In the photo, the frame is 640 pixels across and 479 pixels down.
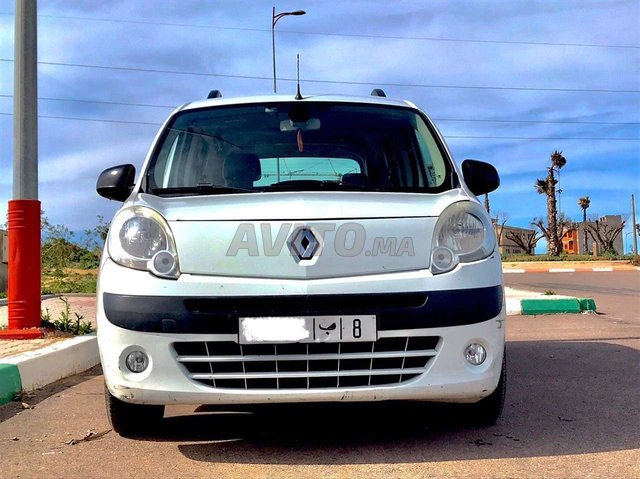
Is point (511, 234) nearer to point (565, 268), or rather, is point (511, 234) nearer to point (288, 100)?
point (565, 268)

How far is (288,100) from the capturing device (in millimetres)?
4055

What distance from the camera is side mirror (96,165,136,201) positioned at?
12.1ft

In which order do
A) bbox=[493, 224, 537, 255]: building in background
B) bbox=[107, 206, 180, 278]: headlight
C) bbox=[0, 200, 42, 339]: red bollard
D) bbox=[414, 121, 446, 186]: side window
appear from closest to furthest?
bbox=[107, 206, 180, 278]: headlight → bbox=[414, 121, 446, 186]: side window → bbox=[0, 200, 42, 339]: red bollard → bbox=[493, 224, 537, 255]: building in background

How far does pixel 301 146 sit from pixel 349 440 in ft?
5.28

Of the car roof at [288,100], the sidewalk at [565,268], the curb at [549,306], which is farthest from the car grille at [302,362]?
the sidewalk at [565,268]

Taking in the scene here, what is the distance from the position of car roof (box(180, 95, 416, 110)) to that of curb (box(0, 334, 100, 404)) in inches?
77.6

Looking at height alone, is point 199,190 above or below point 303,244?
above

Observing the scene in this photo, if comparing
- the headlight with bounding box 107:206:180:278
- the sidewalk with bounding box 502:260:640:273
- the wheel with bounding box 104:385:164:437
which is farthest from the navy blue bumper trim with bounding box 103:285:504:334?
the sidewalk with bounding box 502:260:640:273

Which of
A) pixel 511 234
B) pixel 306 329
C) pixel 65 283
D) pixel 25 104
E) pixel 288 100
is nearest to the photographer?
pixel 306 329

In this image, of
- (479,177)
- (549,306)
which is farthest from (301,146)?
(549,306)

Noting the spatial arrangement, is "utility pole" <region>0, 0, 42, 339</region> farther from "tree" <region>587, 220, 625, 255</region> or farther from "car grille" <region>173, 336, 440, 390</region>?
"tree" <region>587, 220, 625, 255</region>

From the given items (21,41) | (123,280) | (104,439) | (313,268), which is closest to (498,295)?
(313,268)

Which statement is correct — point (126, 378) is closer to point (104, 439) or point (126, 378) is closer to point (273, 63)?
point (104, 439)

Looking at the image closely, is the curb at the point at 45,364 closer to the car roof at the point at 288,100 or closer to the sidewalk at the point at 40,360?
the sidewalk at the point at 40,360
